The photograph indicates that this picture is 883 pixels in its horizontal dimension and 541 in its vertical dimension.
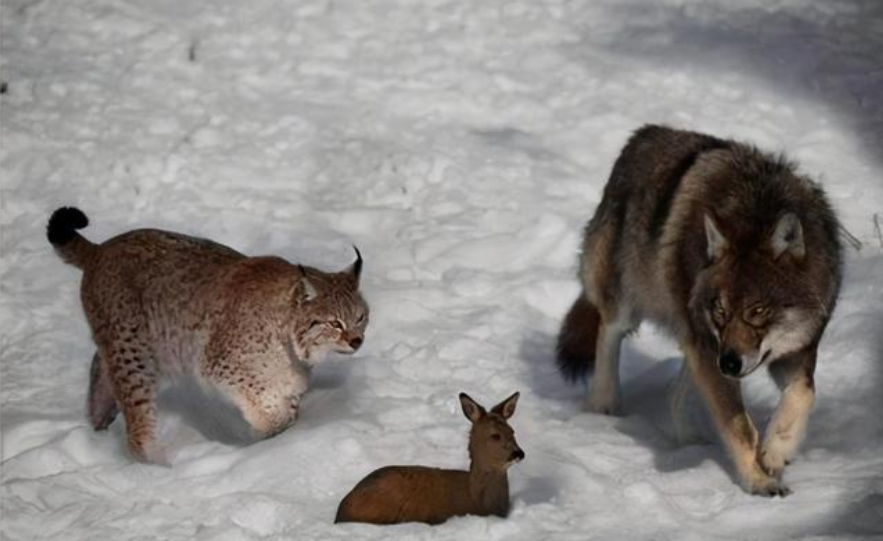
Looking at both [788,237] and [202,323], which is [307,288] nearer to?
[202,323]

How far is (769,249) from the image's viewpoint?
6703 mm

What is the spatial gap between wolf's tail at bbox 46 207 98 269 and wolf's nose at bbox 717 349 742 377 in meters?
3.29

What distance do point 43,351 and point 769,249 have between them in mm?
4157

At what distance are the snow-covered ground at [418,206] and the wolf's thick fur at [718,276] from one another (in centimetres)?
27

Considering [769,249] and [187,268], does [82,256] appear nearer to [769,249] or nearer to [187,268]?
[187,268]

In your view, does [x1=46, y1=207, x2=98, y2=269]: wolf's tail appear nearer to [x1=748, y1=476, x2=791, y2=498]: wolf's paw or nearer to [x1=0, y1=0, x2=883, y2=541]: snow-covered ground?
[x1=0, y1=0, x2=883, y2=541]: snow-covered ground

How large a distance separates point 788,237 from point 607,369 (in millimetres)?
1581

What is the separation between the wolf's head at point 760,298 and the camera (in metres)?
6.55

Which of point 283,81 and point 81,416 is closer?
point 81,416

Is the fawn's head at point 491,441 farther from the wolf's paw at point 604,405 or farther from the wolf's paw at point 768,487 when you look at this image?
the wolf's paw at point 604,405

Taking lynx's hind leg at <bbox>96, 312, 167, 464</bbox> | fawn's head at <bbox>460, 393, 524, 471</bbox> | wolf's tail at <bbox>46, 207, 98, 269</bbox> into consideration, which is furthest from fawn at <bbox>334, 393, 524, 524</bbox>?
wolf's tail at <bbox>46, 207, 98, 269</bbox>

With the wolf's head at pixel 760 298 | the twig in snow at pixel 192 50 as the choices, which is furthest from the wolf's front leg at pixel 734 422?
the twig in snow at pixel 192 50

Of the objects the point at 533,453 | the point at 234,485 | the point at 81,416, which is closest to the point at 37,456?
the point at 81,416

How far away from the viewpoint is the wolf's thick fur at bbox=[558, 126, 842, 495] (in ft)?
21.8
